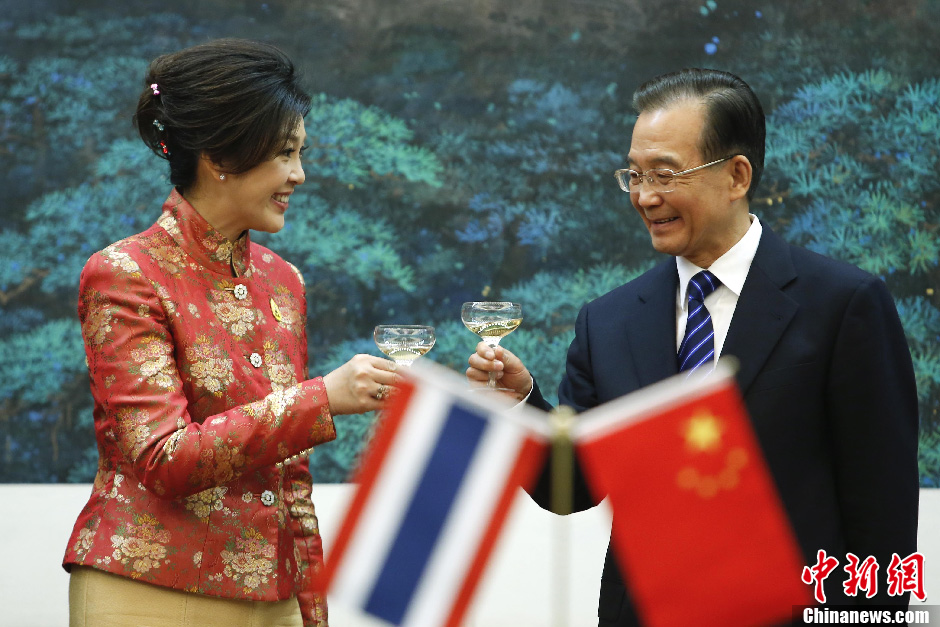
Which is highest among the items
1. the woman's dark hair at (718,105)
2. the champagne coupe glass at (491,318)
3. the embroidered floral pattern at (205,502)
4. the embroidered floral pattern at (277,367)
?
the woman's dark hair at (718,105)

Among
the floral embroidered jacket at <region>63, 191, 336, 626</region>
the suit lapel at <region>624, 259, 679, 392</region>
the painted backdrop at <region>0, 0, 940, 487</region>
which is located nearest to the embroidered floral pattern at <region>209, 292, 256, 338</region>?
the floral embroidered jacket at <region>63, 191, 336, 626</region>

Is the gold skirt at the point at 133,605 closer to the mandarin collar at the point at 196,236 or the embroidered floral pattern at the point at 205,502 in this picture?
the embroidered floral pattern at the point at 205,502

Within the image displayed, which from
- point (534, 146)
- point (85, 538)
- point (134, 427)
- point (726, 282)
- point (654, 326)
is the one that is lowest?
point (85, 538)

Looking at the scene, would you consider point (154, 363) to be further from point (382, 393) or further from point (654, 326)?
point (654, 326)

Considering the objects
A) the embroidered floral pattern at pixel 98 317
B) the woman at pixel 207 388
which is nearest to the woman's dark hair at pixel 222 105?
the woman at pixel 207 388

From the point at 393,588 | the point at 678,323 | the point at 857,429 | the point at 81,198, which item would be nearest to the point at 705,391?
the point at 393,588

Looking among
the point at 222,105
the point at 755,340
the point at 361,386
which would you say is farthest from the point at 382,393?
the point at 755,340

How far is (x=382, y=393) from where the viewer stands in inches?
70.4

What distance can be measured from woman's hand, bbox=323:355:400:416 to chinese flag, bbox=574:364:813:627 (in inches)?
20.2

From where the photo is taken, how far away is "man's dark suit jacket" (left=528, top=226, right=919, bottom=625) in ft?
6.20

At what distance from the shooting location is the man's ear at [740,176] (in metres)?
2.13

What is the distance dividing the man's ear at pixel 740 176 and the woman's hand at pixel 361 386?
0.91 m

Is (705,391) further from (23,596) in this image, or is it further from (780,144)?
(23,596)

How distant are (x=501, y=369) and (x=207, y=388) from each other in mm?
630
